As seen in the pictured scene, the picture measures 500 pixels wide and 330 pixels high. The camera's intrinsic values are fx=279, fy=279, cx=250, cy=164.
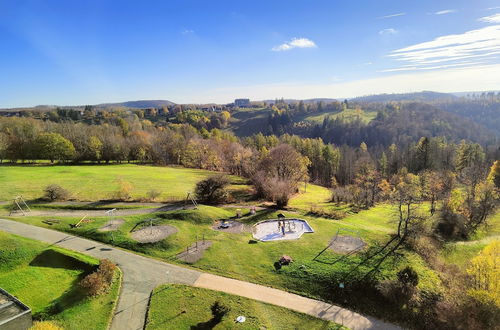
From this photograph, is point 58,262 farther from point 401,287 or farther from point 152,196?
point 401,287

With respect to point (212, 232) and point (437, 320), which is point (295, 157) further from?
point (437, 320)

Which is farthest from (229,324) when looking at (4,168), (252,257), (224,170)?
(4,168)

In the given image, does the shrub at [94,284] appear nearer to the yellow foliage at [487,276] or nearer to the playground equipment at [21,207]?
the playground equipment at [21,207]

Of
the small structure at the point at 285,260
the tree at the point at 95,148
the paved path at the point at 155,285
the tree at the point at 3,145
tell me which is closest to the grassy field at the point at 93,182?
the tree at the point at 3,145

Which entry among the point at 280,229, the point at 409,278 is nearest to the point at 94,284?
the point at 280,229

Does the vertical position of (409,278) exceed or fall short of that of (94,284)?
it falls short
